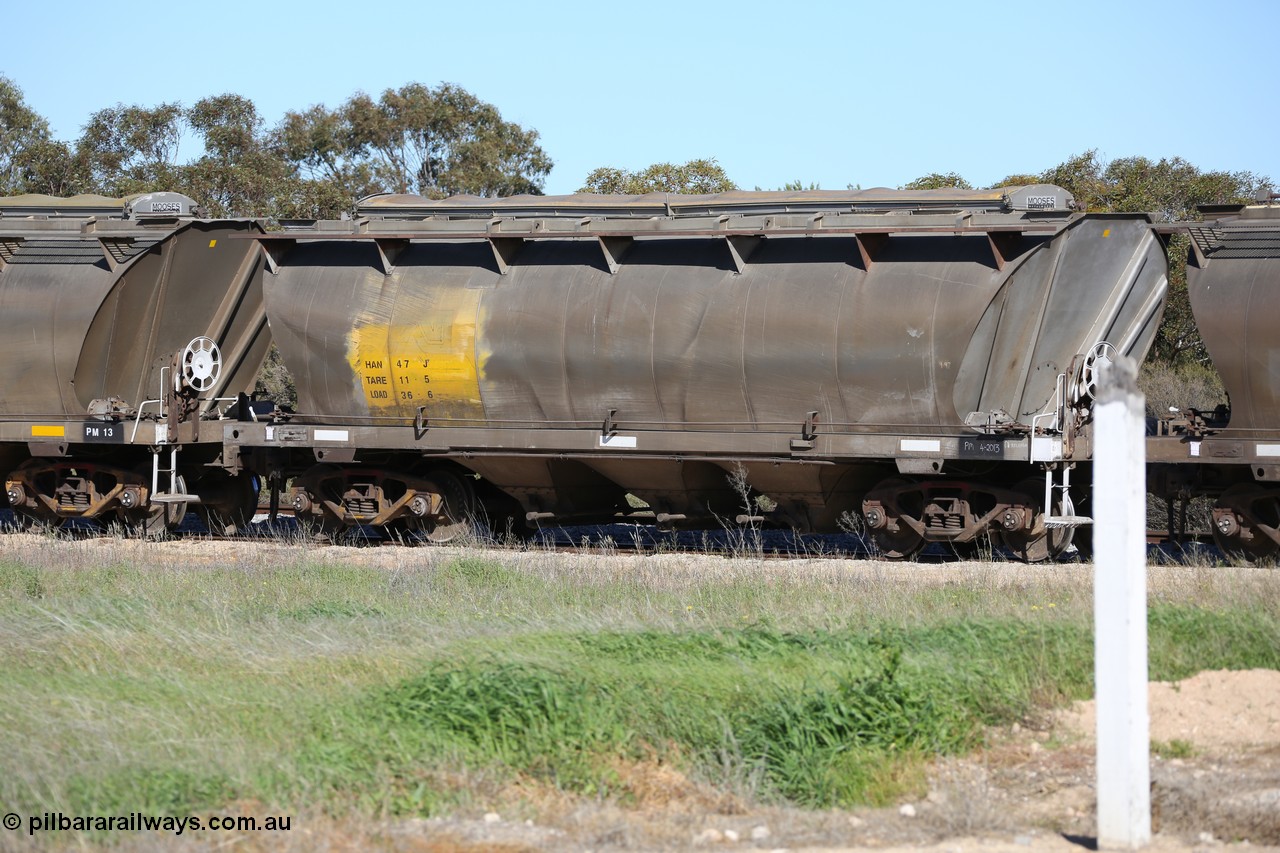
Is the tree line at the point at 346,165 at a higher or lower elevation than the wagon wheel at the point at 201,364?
higher

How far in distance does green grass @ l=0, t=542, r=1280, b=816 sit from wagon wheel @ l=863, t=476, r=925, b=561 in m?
3.04

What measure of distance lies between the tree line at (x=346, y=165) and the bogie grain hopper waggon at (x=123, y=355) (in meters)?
15.5

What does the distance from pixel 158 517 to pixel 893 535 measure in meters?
9.00

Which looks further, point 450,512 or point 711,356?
point 450,512

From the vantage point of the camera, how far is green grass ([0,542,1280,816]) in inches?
253

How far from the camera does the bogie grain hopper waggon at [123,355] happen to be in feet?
53.8

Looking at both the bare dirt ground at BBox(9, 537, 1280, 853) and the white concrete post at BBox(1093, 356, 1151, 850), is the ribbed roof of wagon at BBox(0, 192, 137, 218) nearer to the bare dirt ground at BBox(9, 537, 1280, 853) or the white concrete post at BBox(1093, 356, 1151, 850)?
the bare dirt ground at BBox(9, 537, 1280, 853)

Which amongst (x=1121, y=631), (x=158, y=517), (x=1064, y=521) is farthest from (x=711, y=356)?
(x=1121, y=631)

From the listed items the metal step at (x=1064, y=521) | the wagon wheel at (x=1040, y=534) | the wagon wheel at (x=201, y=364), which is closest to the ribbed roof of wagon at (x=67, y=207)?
the wagon wheel at (x=201, y=364)

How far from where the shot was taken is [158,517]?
16953mm

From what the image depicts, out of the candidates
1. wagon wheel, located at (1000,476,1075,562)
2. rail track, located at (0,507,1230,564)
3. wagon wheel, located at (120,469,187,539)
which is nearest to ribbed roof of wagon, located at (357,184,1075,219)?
wagon wheel, located at (1000,476,1075,562)

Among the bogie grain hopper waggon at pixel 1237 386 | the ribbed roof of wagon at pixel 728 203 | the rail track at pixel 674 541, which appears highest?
the ribbed roof of wagon at pixel 728 203

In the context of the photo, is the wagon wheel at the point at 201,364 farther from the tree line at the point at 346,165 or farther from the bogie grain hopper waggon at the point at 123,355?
the tree line at the point at 346,165

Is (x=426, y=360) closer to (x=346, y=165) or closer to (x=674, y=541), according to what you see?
(x=674, y=541)
